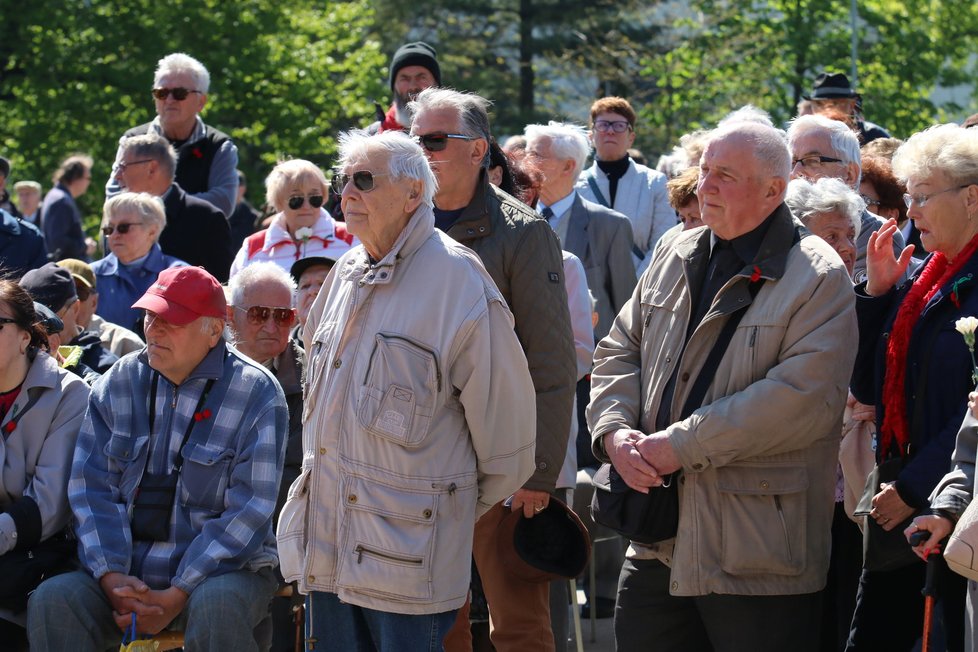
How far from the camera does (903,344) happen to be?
4.36 meters

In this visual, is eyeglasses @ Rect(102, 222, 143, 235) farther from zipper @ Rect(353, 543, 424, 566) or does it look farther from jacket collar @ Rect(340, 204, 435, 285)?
zipper @ Rect(353, 543, 424, 566)

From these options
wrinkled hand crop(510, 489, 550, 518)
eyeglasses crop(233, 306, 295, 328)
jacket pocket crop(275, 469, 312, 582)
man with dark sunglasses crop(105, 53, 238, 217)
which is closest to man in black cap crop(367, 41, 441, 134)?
man with dark sunglasses crop(105, 53, 238, 217)

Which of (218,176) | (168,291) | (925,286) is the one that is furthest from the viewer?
(218,176)

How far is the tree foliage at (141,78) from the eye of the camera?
2083cm

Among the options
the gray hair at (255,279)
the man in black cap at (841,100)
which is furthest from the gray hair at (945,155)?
the man in black cap at (841,100)

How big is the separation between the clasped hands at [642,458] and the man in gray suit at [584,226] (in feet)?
9.39

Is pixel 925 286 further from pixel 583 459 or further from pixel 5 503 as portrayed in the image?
pixel 5 503

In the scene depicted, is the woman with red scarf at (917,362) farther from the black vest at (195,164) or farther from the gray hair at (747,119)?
the black vest at (195,164)

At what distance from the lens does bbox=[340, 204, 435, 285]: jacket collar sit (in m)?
4.11

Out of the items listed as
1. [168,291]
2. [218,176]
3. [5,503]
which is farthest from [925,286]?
[218,176]

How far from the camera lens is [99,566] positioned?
16.5 feet

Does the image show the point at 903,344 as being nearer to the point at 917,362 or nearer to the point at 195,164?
the point at 917,362

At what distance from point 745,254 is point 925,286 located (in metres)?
0.58

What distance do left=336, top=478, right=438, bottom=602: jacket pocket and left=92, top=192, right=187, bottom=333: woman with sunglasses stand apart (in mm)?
3811
